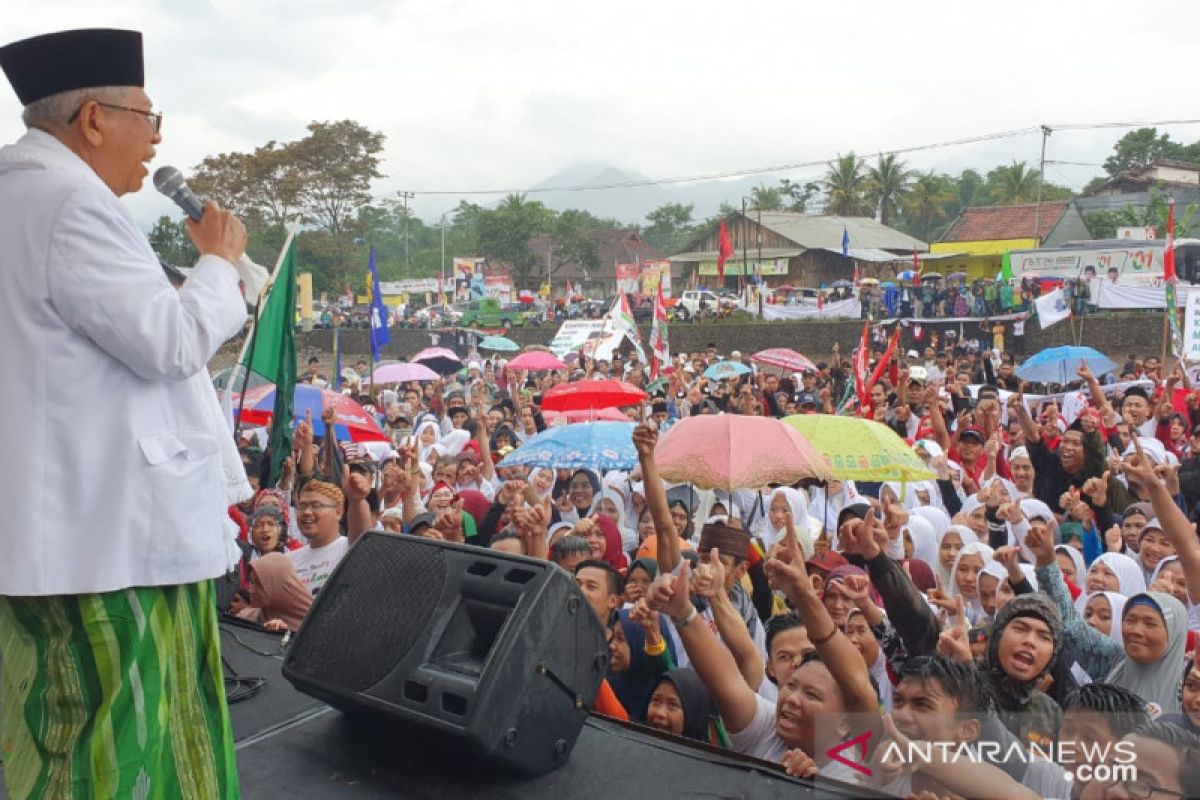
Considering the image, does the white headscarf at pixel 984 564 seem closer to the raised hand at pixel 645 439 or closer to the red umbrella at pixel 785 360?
the raised hand at pixel 645 439

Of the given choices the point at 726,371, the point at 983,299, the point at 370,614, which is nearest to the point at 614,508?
the point at 370,614

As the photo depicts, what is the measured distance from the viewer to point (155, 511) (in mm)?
1688

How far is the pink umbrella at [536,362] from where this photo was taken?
595 inches

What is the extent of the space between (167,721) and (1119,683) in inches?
121

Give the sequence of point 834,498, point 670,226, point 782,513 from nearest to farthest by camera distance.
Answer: point 782,513, point 834,498, point 670,226

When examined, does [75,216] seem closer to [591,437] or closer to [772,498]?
[591,437]

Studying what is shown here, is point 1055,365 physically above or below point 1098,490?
above

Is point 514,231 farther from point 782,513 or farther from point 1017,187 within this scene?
point 782,513

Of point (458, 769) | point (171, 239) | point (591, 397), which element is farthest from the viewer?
point (171, 239)

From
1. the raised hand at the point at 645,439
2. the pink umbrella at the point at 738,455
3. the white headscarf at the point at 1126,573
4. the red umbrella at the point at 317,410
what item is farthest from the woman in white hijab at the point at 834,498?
the red umbrella at the point at 317,410

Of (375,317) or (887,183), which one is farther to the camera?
(887,183)

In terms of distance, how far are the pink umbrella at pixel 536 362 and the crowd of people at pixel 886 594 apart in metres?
7.72

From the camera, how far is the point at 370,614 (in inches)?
93.9

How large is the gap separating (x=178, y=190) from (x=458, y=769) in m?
1.31
